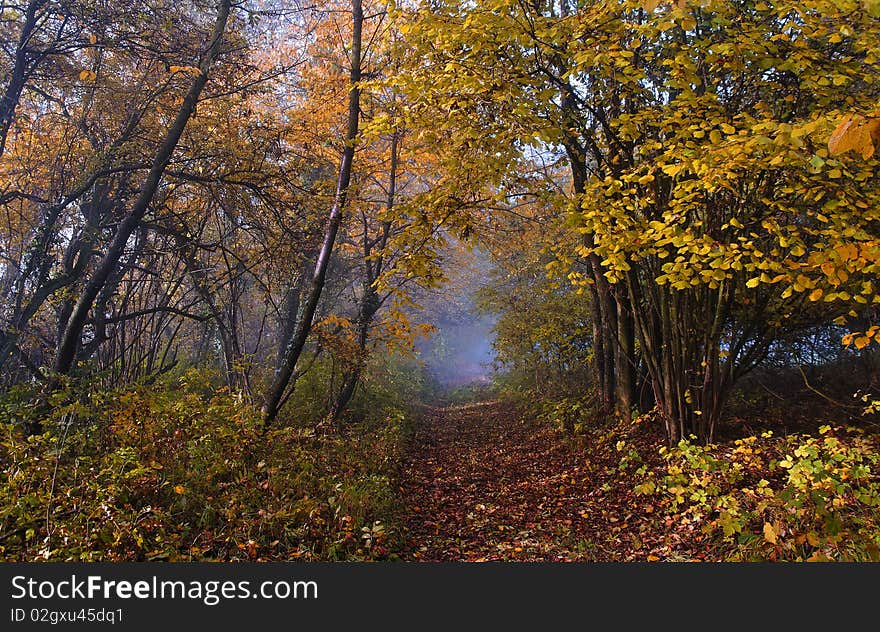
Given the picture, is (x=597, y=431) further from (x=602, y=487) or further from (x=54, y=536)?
(x=54, y=536)

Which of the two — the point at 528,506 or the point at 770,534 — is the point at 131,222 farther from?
the point at 770,534

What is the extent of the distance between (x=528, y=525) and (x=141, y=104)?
25.3 feet

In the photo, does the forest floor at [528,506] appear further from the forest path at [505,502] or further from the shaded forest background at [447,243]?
the shaded forest background at [447,243]

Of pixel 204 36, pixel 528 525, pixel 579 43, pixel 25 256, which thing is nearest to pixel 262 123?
pixel 204 36

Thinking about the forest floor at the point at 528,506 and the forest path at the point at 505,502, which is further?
the forest path at the point at 505,502

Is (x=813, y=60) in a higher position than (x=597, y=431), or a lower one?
higher

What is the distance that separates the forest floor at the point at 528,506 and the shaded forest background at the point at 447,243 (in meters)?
0.11

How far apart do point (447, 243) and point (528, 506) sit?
11.9 feet

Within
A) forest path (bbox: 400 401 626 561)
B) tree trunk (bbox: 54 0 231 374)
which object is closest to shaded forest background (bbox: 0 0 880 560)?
tree trunk (bbox: 54 0 231 374)

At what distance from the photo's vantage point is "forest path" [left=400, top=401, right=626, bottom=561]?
15.8ft

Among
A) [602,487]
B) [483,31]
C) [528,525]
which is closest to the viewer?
[483,31]

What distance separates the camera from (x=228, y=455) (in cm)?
565

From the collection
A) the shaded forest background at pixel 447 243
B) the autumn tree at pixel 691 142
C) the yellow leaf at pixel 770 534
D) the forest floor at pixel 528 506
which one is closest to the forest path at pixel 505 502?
the forest floor at pixel 528 506

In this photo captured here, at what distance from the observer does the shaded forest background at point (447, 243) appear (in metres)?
4.14
